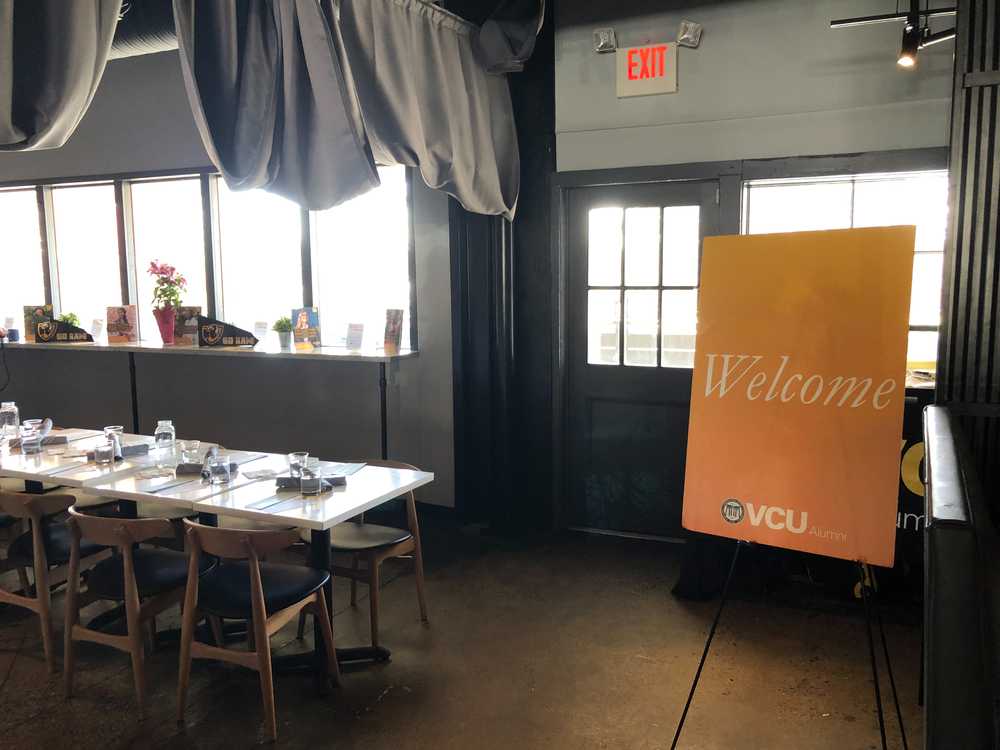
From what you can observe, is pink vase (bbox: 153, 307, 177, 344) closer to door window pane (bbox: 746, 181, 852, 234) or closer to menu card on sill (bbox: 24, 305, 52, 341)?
menu card on sill (bbox: 24, 305, 52, 341)

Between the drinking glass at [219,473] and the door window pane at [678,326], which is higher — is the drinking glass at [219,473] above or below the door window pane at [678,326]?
below

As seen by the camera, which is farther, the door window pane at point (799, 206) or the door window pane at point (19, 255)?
the door window pane at point (19, 255)

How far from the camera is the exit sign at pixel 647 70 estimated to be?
4.16m

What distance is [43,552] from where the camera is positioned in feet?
10.3

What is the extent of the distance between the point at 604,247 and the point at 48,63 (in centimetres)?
290

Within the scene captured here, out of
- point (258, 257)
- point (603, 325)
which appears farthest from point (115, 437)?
point (603, 325)

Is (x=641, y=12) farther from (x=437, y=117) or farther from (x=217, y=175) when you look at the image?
(x=217, y=175)

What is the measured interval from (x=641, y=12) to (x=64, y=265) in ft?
16.9

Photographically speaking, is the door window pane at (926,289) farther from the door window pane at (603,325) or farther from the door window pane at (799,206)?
the door window pane at (603,325)

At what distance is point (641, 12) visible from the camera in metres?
4.21

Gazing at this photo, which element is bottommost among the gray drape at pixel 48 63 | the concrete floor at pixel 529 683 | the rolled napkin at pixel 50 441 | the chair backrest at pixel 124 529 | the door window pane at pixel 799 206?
the concrete floor at pixel 529 683

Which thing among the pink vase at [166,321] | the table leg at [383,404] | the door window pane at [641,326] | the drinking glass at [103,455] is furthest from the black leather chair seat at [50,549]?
the door window pane at [641,326]

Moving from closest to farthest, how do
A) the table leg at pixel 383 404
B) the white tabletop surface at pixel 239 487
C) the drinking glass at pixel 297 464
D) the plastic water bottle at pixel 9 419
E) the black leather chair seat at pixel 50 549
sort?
the white tabletop surface at pixel 239 487 < the drinking glass at pixel 297 464 < the black leather chair seat at pixel 50 549 < the plastic water bottle at pixel 9 419 < the table leg at pixel 383 404

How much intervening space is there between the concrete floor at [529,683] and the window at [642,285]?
1.32 m
